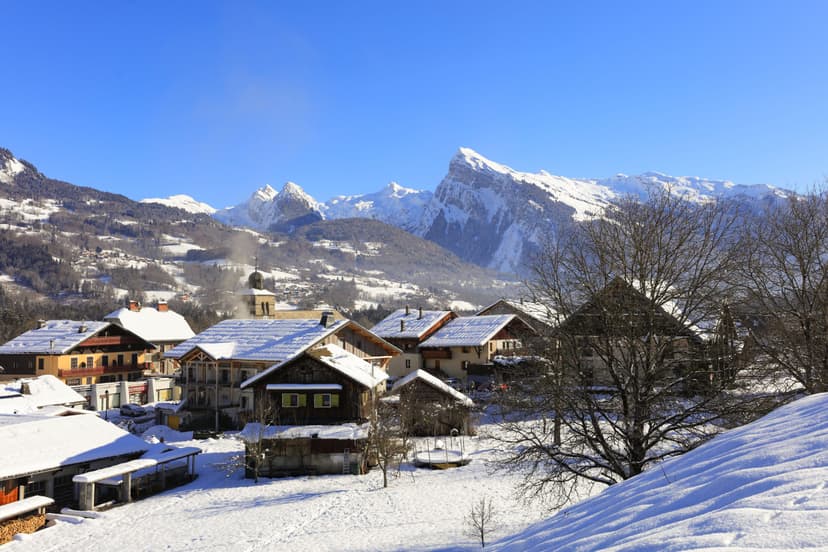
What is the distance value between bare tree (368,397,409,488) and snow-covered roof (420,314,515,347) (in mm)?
20960

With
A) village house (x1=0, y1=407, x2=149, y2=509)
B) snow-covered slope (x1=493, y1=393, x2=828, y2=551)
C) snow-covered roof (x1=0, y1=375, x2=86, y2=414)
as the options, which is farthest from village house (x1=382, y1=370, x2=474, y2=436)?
snow-covered slope (x1=493, y1=393, x2=828, y2=551)

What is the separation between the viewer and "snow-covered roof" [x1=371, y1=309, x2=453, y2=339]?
62688mm

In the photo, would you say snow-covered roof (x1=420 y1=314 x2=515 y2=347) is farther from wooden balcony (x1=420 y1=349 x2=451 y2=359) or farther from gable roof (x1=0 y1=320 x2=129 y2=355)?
gable roof (x1=0 y1=320 x2=129 y2=355)

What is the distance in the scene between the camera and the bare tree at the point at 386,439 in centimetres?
3003

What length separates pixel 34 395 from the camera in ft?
143

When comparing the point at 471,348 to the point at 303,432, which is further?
the point at 471,348

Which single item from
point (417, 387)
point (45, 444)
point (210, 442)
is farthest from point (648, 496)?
point (210, 442)

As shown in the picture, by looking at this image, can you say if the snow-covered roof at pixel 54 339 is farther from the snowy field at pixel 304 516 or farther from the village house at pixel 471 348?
the village house at pixel 471 348

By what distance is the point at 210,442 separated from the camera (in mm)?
40188

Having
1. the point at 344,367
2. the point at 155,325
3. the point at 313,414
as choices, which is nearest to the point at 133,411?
the point at 313,414

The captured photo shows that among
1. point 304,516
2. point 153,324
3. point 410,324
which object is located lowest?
point 304,516

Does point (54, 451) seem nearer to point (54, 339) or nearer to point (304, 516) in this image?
point (304, 516)

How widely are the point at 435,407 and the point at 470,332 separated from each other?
19141mm

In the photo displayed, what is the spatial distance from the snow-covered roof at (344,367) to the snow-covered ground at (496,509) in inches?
211
